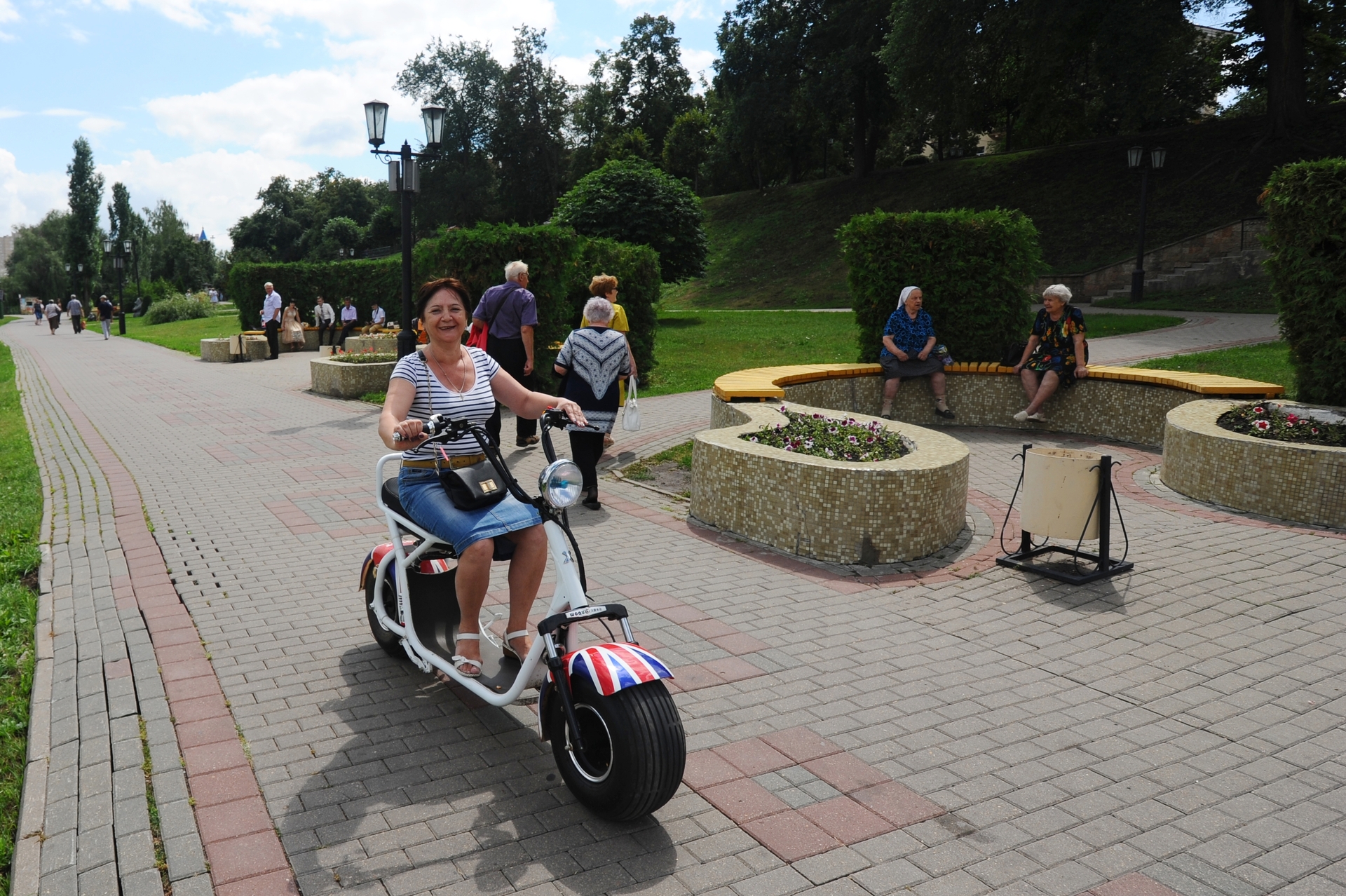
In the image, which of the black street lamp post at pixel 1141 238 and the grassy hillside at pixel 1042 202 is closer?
the black street lamp post at pixel 1141 238

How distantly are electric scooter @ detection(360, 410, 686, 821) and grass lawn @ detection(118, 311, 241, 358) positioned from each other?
2402 cm

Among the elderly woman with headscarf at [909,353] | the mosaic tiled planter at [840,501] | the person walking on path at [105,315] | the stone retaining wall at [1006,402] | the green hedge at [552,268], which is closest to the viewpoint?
the mosaic tiled planter at [840,501]

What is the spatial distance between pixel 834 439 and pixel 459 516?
3.92 meters

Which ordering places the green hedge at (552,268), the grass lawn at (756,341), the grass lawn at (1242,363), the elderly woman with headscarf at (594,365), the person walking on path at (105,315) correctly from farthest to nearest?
the person walking on path at (105,315), the grass lawn at (756,341), the green hedge at (552,268), the grass lawn at (1242,363), the elderly woman with headscarf at (594,365)

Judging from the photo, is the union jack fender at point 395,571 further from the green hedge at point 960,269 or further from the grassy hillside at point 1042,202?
the grassy hillside at point 1042,202

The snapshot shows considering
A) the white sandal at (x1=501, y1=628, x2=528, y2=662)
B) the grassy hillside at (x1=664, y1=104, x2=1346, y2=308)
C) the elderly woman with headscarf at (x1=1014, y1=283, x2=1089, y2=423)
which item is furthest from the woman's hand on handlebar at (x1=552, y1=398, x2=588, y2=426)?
the grassy hillside at (x1=664, y1=104, x2=1346, y2=308)

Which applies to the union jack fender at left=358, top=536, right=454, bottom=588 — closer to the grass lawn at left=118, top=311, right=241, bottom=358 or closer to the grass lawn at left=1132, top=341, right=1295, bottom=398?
the grass lawn at left=1132, top=341, right=1295, bottom=398

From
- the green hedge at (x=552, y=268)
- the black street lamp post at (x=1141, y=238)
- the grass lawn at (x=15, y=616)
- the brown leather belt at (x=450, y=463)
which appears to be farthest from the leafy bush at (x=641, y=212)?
the brown leather belt at (x=450, y=463)

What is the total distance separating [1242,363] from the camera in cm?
1377

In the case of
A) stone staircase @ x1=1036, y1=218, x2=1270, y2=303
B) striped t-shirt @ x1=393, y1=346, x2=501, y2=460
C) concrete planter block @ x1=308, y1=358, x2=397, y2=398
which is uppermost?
stone staircase @ x1=1036, y1=218, x2=1270, y2=303

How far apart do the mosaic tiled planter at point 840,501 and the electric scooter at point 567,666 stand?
8.71 feet

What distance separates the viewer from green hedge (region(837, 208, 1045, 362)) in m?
12.2

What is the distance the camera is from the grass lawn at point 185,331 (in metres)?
29.8

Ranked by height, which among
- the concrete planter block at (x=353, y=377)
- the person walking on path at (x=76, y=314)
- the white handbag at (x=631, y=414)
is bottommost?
the concrete planter block at (x=353, y=377)
